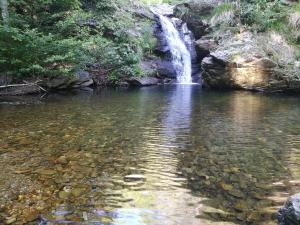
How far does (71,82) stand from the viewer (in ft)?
53.9

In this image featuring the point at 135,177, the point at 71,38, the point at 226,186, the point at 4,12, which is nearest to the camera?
the point at 226,186

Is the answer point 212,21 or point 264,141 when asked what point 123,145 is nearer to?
point 264,141

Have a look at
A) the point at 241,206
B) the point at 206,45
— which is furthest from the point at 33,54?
the point at 241,206

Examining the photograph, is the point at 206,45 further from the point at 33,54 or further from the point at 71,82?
the point at 33,54

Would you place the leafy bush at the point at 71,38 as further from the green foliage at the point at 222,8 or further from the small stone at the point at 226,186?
the small stone at the point at 226,186

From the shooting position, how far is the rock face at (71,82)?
15.6 metres

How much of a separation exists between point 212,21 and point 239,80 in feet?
14.9

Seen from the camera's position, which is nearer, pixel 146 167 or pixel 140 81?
pixel 146 167

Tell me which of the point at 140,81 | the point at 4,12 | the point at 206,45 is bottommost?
the point at 140,81

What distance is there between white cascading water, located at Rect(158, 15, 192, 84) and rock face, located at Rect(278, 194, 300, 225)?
19.6m

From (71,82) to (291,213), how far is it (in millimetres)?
14613

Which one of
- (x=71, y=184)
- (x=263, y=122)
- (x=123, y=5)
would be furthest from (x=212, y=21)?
(x=71, y=184)

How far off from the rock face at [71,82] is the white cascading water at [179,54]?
6.53m

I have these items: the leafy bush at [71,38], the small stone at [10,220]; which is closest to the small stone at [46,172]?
the small stone at [10,220]
